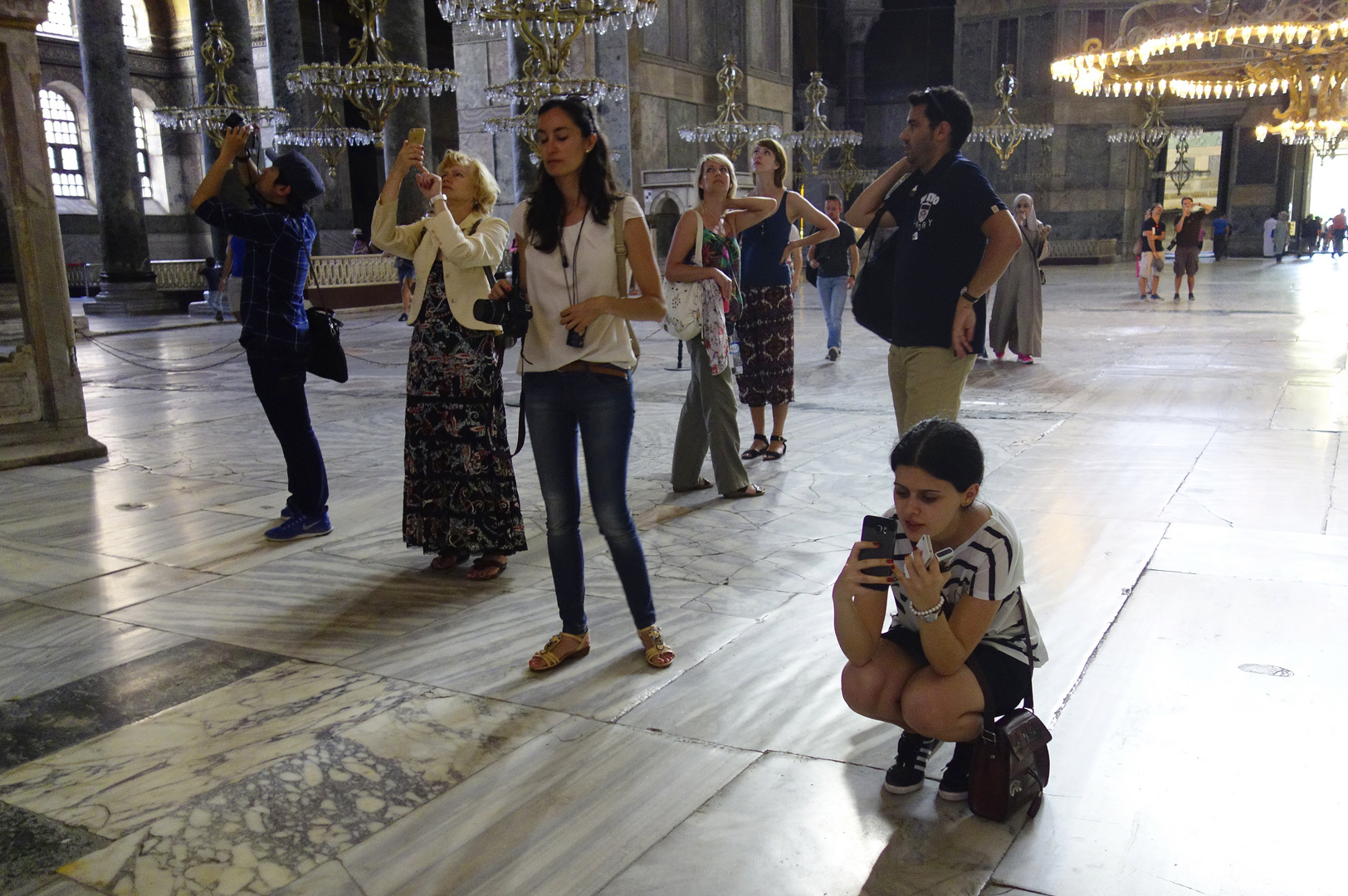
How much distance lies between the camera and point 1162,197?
34812 mm

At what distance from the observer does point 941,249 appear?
143 inches

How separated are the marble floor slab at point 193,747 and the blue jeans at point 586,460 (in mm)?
644

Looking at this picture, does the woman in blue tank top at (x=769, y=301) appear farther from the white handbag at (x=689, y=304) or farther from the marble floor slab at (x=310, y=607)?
the marble floor slab at (x=310, y=607)

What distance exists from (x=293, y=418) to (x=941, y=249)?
291cm

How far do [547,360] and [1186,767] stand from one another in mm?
1980

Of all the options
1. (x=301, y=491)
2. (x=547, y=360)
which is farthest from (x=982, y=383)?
(x=547, y=360)

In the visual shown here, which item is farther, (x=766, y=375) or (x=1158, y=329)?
(x=1158, y=329)

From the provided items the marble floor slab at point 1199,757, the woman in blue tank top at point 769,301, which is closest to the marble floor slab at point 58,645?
the marble floor slab at point 1199,757

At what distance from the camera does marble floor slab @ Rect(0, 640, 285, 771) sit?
9.96 feet

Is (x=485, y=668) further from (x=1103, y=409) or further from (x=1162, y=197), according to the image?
(x=1162, y=197)

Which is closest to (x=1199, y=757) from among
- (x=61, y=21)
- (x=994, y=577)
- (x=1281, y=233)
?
(x=994, y=577)

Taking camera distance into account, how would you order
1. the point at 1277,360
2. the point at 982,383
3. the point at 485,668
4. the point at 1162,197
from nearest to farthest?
the point at 485,668
the point at 982,383
the point at 1277,360
the point at 1162,197

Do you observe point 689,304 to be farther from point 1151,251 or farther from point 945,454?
point 1151,251

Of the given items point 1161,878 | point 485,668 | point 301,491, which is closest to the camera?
point 1161,878
